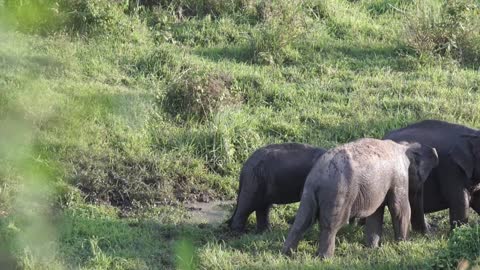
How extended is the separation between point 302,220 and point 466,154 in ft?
6.16

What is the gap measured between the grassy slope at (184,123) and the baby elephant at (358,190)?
190 mm

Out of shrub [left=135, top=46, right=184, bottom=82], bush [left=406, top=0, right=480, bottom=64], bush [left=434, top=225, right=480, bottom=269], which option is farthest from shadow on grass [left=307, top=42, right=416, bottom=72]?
bush [left=434, top=225, right=480, bottom=269]

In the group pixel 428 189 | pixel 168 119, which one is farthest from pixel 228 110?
pixel 428 189

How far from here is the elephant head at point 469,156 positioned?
28.5 feet

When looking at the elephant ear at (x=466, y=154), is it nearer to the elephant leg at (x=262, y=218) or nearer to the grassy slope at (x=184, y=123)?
the grassy slope at (x=184, y=123)

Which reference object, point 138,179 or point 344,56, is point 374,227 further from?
point 344,56

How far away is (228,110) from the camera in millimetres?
10609

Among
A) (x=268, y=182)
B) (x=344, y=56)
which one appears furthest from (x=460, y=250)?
(x=344, y=56)

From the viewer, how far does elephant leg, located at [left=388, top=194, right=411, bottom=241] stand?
823 centimetres

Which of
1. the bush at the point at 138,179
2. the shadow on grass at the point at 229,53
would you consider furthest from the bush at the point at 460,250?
the shadow on grass at the point at 229,53

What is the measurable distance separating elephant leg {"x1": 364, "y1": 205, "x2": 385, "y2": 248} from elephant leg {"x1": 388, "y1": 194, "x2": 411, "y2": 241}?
114 mm

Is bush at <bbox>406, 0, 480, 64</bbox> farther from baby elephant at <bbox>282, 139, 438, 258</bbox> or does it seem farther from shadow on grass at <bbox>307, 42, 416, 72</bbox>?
baby elephant at <bbox>282, 139, 438, 258</bbox>

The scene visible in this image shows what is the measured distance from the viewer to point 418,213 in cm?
872

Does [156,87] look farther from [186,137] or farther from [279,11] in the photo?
[279,11]
